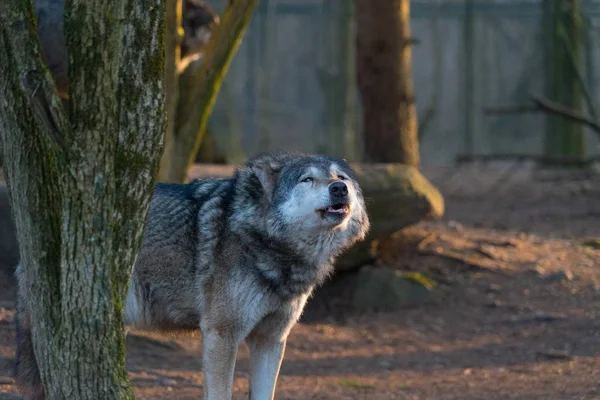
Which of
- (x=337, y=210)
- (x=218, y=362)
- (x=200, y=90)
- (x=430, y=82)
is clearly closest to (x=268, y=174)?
(x=337, y=210)

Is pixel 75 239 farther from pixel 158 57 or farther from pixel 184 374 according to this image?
pixel 184 374

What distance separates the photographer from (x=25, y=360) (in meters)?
4.20

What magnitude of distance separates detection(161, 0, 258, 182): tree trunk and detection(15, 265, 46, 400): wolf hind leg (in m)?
2.55

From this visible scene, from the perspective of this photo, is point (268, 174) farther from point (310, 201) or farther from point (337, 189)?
point (337, 189)

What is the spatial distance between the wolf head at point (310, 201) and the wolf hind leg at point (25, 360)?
4.25ft

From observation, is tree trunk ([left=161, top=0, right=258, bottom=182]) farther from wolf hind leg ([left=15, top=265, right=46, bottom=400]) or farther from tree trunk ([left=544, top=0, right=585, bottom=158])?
tree trunk ([left=544, top=0, right=585, bottom=158])

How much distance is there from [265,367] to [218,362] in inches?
12.9

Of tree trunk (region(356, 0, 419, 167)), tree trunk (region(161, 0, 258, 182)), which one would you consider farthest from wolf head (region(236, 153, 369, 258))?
tree trunk (region(356, 0, 419, 167))

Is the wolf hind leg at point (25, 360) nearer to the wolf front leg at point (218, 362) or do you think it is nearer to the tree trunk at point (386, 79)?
the wolf front leg at point (218, 362)

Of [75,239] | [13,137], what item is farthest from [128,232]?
[13,137]

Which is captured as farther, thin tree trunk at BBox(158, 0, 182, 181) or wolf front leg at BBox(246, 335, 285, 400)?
thin tree trunk at BBox(158, 0, 182, 181)

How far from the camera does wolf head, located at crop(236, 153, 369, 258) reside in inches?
171

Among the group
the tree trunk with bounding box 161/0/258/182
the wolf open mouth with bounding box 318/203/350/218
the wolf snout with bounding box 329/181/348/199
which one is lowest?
the wolf open mouth with bounding box 318/203/350/218

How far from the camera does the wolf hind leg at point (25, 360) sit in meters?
4.14
